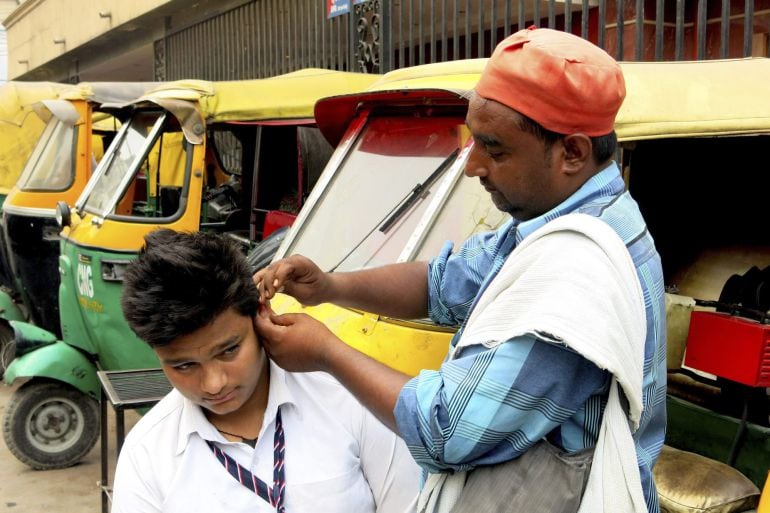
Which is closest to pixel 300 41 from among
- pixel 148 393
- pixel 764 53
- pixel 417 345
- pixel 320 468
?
pixel 764 53

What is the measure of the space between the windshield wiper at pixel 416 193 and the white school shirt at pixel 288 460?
1171mm

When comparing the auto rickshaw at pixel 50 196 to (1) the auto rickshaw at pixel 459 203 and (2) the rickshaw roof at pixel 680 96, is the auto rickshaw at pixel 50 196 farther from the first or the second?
(2) the rickshaw roof at pixel 680 96

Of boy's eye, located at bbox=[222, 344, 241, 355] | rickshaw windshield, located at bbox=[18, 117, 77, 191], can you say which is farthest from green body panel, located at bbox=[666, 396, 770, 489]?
rickshaw windshield, located at bbox=[18, 117, 77, 191]

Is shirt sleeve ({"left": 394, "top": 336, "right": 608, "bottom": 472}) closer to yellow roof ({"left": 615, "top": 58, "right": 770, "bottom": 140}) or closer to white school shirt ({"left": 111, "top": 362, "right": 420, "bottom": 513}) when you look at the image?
white school shirt ({"left": 111, "top": 362, "right": 420, "bottom": 513})

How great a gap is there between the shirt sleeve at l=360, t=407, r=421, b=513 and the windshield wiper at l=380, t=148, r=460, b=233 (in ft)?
4.09

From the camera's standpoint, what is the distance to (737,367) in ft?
Result: 8.47

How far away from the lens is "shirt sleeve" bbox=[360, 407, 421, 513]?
1.64 m

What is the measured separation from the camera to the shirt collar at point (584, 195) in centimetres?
142

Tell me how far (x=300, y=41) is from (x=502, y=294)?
337 inches

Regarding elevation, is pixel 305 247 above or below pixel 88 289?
above

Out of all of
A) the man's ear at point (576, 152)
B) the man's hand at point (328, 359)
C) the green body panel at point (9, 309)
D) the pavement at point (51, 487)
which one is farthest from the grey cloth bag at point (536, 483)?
the green body panel at point (9, 309)

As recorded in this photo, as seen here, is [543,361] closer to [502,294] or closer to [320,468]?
[502,294]

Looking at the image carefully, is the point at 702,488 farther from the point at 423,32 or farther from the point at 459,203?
the point at 423,32

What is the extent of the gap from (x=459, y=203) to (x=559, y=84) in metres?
1.38
